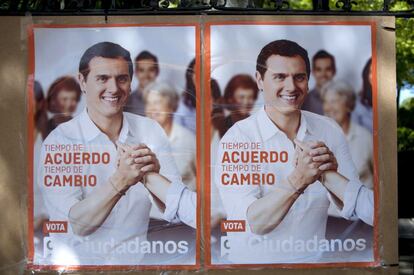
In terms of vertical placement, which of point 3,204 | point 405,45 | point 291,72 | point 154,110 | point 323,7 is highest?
point 405,45

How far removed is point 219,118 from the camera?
535cm

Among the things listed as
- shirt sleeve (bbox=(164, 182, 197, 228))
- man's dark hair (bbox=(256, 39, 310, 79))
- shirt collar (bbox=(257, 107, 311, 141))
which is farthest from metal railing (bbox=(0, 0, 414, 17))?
shirt sleeve (bbox=(164, 182, 197, 228))

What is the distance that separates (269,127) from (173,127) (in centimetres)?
86

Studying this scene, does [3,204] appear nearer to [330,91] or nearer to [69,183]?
[69,183]

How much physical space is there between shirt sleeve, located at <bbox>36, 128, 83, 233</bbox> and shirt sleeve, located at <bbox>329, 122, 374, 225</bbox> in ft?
7.72

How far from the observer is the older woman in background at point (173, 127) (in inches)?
210

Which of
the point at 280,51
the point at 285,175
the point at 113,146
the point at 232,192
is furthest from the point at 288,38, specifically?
the point at 113,146

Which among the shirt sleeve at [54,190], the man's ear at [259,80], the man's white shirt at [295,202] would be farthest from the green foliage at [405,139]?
the shirt sleeve at [54,190]

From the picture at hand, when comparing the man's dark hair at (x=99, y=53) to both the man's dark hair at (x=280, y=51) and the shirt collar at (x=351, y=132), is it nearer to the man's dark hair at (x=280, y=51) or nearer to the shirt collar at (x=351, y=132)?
the man's dark hair at (x=280, y=51)

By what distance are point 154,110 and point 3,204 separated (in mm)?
1615

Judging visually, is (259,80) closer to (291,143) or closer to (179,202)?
(291,143)

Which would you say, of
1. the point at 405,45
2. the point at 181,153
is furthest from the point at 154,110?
the point at 405,45

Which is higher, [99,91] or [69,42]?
[69,42]

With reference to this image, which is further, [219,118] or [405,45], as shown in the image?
[405,45]
